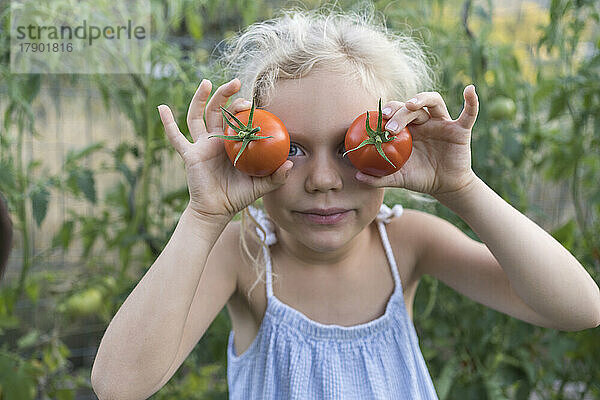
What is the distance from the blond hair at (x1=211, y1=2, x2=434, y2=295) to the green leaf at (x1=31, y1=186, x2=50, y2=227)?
0.51 metres

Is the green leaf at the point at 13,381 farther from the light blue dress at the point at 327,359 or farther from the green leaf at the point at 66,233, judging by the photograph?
the light blue dress at the point at 327,359

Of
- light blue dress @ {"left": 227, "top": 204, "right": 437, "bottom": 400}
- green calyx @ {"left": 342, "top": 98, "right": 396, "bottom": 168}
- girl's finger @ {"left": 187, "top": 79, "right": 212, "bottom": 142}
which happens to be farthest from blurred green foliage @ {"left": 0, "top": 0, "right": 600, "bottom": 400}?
green calyx @ {"left": 342, "top": 98, "right": 396, "bottom": 168}

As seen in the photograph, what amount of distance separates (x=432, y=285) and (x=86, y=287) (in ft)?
2.88

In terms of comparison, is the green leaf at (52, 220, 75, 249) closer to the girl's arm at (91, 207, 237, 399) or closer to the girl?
the girl

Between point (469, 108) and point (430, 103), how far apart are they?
5 centimetres

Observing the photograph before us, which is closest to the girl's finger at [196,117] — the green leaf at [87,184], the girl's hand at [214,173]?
the girl's hand at [214,173]

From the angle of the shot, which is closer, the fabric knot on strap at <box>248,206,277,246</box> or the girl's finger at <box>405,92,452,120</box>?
the girl's finger at <box>405,92,452,120</box>

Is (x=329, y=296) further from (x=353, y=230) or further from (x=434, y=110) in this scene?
(x=434, y=110)

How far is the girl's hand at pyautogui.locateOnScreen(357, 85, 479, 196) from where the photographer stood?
0.84 metres

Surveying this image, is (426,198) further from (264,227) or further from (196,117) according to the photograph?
(196,117)

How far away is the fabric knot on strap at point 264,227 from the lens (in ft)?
3.52

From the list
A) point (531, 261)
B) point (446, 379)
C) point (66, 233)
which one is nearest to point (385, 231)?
point (531, 261)

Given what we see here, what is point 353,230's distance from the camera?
915 millimetres

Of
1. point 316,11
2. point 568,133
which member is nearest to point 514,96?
point 568,133
